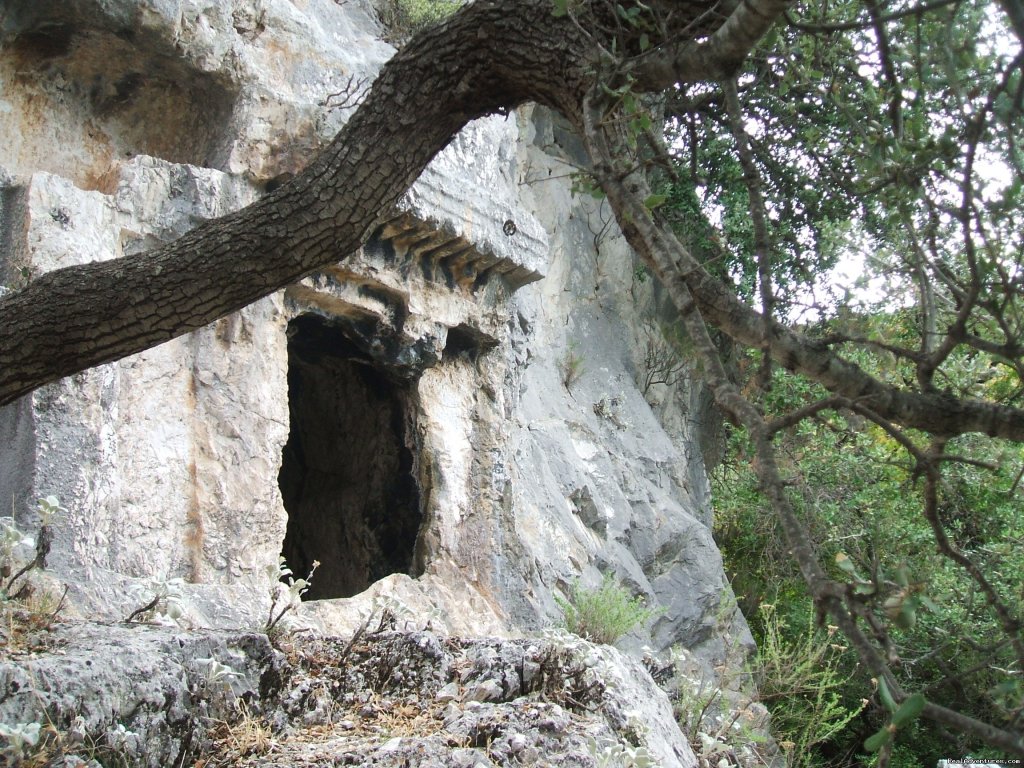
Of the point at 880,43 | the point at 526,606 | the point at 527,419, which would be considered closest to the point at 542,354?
the point at 527,419

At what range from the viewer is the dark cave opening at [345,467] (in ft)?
22.9

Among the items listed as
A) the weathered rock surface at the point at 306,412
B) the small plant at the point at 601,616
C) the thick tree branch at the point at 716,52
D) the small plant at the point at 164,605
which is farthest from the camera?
the small plant at the point at 601,616

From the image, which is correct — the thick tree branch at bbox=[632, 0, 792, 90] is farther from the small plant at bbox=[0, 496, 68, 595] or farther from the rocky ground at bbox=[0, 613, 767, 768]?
the small plant at bbox=[0, 496, 68, 595]

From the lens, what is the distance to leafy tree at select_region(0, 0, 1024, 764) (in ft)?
6.56

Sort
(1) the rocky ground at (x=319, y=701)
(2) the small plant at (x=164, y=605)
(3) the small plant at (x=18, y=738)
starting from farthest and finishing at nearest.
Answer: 1. (2) the small plant at (x=164, y=605)
2. (1) the rocky ground at (x=319, y=701)
3. (3) the small plant at (x=18, y=738)

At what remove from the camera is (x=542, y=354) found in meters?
9.22

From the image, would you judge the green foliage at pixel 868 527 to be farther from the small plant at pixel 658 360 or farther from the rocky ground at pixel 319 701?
the rocky ground at pixel 319 701

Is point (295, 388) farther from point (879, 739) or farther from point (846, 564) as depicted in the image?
point (879, 739)

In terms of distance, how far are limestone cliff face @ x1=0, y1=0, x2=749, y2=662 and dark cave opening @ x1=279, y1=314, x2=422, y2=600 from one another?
22mm

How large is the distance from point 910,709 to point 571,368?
7.89m

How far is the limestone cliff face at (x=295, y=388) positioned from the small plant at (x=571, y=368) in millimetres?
276

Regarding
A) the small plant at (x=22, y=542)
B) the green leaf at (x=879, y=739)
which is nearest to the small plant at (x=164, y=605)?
the small plant at (x=22, y=542)

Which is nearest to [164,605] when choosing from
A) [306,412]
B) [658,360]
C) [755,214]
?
[755,214]

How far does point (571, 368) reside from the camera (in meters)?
9.33
